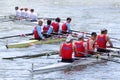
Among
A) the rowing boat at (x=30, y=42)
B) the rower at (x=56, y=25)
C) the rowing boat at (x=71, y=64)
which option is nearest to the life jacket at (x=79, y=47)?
the rowing boat at (x=71, y=64)

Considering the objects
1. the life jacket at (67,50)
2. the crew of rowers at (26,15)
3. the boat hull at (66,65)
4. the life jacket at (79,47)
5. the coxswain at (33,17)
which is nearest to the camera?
the boat hull at (66,65)

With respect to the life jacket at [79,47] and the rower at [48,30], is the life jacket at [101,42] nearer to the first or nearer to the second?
the life jacket at [79,47]

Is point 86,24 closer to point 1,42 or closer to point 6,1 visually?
point 1,42

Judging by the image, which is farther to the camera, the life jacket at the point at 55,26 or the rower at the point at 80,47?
the life jacket at the point at 55,26

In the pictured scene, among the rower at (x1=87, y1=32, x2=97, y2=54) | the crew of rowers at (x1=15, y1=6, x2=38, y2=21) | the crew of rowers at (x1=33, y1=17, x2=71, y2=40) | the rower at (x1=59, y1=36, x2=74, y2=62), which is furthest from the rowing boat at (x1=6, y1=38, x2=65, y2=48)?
the crew of rowers at (x1=15, y1=6, x2=38, y2=21)

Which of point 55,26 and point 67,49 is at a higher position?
point 55,26

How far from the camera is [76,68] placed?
707 inches

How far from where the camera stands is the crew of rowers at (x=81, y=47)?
1748 cm

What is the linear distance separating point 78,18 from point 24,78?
2400 cm

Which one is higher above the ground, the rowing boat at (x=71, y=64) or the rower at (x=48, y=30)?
the rower at (x=48, y=30)

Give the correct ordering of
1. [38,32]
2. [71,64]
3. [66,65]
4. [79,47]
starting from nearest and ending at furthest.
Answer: [66,65] → [71,64] → [79,47] → [38,32]

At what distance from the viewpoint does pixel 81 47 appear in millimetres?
18297

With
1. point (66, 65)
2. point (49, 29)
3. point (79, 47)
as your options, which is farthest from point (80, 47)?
point (49, 29)

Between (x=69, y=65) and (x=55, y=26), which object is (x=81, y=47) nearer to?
(x=69, y=65)
